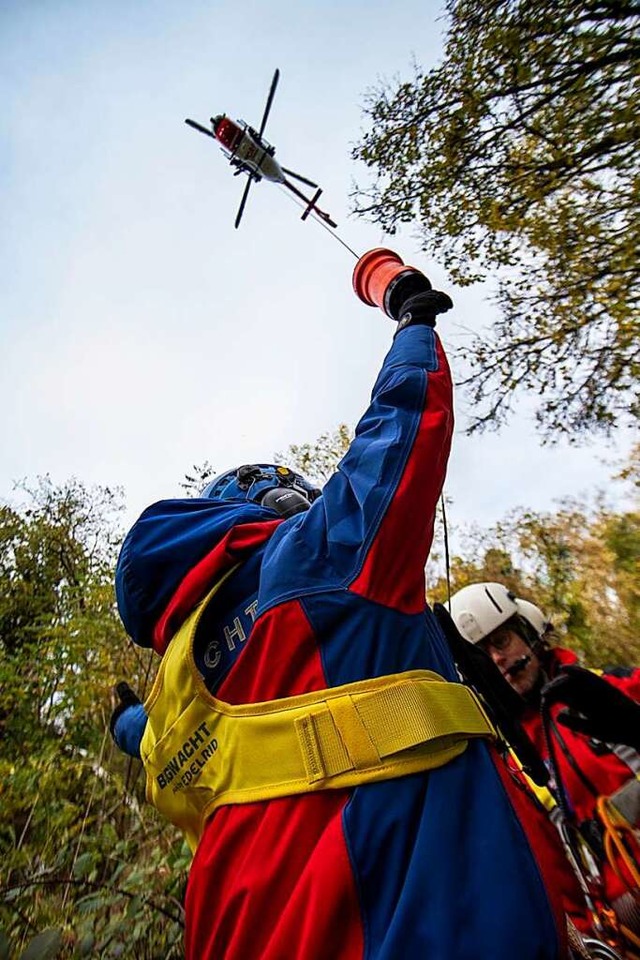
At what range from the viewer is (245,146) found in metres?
10.1

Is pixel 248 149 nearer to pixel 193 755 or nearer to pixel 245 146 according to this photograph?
pixel 245 146

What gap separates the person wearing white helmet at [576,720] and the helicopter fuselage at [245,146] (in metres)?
9.31

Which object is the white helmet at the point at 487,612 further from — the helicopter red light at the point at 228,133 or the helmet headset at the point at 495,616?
the helicopter red light at the point at 228,133

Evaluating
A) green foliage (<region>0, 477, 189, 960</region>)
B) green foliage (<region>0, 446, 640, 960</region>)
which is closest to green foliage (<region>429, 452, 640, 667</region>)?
green foliage (<region>0, 446, 640, 960</region>)

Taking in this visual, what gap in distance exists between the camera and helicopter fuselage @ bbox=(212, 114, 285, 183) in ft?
33.0

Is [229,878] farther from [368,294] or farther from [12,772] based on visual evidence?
[12,772]

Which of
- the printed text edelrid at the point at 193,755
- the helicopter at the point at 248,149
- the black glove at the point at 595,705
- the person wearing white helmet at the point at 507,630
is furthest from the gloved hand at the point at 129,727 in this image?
the helicopter at the point at 248,149

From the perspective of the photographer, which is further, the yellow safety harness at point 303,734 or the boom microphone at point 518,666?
the boom microphone at point 518,666

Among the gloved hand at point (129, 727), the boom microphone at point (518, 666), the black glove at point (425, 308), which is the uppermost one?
the black glove at point (425, 308)

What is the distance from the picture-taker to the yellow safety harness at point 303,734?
114 centimetres

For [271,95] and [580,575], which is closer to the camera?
[271,95]

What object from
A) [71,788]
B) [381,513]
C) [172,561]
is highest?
[381,513]

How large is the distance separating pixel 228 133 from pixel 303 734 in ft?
38.2

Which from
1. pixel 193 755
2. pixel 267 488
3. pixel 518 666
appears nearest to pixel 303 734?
pixel 193 755
